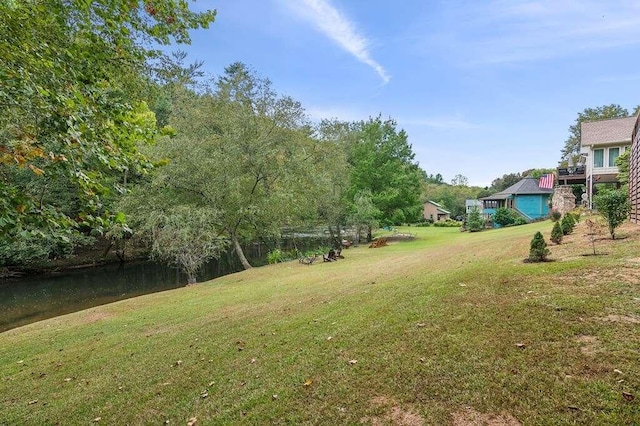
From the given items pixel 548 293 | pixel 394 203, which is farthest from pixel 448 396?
pixel 394 203

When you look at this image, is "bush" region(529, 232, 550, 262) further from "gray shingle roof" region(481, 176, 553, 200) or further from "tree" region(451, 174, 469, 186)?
"tree" region(451, 174, 469, 186)

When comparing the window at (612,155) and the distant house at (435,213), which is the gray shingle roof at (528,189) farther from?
the distant house at (435,213)

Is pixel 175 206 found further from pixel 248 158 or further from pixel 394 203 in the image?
pixel 394 203

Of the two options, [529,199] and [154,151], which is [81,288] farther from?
[529,199]

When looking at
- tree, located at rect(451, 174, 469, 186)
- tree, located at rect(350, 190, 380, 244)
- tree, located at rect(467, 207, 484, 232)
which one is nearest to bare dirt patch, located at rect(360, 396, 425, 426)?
tree, located at rect(350, 190, 380, 244)

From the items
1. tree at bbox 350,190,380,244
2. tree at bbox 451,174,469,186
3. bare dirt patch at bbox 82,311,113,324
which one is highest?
tree at bbox 451,174,469,186

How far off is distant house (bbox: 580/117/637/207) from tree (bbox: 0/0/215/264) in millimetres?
28177

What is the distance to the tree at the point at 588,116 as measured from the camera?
43219mm

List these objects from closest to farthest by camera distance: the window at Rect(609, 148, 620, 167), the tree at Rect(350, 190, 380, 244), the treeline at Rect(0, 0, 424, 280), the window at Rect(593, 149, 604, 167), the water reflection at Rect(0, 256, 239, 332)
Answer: the treeline at Rect(0, 0, 424, 280), the water reflection at Rect(0, 256, 239, 332), the window at Rect(609, 148, 620, 167), the window at Rect(593, 149, 604, 167), the tree at Rect(350, 190, 380, 244)

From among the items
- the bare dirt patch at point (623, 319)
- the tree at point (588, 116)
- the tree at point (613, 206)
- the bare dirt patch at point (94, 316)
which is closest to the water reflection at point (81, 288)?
the bare dirt patch at point (94, 316)

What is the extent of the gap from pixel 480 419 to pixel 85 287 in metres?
22.5

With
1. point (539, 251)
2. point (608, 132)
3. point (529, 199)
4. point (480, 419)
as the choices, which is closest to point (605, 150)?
point (608, 132)

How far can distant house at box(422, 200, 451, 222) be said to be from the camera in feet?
204

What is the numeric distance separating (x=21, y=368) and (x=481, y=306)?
866 centimetres
